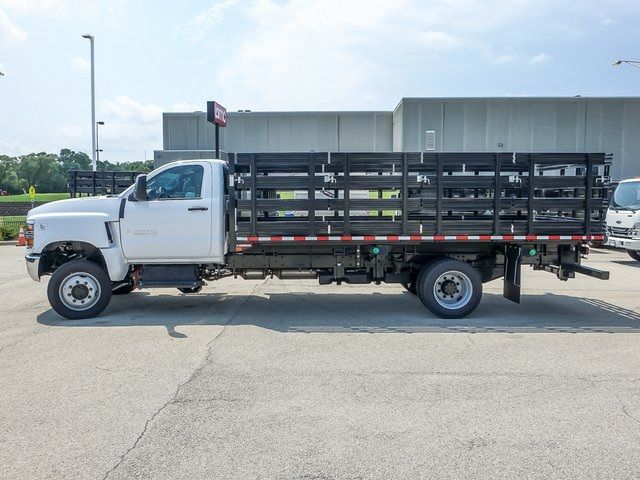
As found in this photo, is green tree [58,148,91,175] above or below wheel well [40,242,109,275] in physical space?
above

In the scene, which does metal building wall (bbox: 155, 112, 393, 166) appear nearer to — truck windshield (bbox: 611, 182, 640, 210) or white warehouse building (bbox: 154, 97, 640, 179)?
white warehouse building (bbox: 154, 97, 640, 179)

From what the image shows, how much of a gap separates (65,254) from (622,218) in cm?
1368

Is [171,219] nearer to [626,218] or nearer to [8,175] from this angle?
[626,218]

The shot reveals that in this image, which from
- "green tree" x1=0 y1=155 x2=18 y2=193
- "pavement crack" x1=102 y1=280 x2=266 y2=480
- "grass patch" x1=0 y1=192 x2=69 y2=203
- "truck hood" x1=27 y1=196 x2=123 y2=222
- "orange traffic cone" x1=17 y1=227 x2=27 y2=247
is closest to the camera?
"pavement crack" x1=102 y1=280 x2=266 y2=480

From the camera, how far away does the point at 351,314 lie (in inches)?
320

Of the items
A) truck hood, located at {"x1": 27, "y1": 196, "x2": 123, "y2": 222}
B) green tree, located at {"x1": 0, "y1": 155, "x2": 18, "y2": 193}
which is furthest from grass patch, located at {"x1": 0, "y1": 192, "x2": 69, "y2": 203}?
truck hood, located at {"x1": 27, "y1": 196, "x2": 123, "y2": 222}

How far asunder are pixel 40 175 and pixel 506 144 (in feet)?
381

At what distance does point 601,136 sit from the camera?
2480 cm

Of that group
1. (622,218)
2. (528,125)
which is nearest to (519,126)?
(528,125)

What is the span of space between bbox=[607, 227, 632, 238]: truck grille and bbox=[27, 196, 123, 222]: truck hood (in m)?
12.7

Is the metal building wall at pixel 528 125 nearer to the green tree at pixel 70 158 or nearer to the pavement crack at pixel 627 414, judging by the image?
the pavement crack at pixel 627 414

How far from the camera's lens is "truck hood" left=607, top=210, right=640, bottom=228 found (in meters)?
14.2

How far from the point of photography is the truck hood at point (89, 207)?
25.6 ft

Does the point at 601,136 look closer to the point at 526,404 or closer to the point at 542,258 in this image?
the point at 542,258
